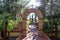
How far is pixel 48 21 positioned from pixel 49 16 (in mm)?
712

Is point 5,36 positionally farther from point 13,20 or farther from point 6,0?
point 6,0

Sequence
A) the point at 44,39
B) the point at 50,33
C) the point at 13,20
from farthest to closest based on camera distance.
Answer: the point at 50,33 < the point at 13,20 < the point at 44,39

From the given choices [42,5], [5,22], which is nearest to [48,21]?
[42,5]

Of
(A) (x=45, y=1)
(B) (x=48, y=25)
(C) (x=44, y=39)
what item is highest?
(A) (x=45, y=1)

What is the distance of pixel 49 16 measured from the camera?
18672mm

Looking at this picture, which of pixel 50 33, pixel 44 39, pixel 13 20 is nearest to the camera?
pixel 44 39

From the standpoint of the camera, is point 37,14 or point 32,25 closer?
point 37,14

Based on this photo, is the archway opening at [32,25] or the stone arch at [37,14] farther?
the archway opening at [32,25]

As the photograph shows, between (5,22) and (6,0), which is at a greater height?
(6,0)

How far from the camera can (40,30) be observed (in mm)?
16438

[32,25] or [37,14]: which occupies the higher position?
[37,14]

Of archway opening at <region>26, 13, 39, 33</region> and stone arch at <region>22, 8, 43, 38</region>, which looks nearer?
stone arch at <region>22, 8, 43, 38</region>

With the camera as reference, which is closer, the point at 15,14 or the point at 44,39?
the point at 44,39

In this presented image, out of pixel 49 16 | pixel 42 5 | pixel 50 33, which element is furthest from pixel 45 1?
pixel 50 33
